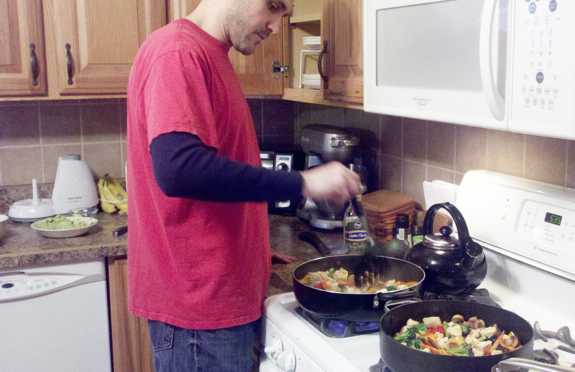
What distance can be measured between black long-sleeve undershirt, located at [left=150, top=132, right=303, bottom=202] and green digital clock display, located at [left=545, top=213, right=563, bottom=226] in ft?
2.00

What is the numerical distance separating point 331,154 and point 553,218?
92cm

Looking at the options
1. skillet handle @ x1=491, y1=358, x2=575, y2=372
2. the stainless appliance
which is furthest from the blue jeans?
the stainless appliance

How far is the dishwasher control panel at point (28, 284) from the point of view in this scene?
1.90 metres

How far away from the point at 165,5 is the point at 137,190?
3.76ft

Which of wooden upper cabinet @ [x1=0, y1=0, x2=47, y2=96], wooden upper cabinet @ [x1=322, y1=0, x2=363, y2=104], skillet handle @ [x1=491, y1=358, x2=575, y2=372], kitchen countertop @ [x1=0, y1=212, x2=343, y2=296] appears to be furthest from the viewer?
wooden upper cabinet @ [x1=0, y1=0, x2=47, y2=96]

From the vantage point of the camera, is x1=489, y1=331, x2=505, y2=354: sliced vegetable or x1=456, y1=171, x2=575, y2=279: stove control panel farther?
x1=456, y1=171, x2=575, y2=279: stove control panel

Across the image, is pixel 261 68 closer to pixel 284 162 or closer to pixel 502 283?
pixel 284 162

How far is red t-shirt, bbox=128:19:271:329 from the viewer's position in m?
1.22

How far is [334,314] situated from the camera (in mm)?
1210

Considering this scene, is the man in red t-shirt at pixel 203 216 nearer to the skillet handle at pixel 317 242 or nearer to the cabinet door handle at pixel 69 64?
the skillet handle at pixel 317 242

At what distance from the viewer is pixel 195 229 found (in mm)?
1253

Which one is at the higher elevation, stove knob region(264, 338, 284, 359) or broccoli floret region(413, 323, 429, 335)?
broccoli floret region(413, 323, 429, 335)

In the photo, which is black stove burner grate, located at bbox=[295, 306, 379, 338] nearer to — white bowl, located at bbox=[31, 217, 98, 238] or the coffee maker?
the coffee maker

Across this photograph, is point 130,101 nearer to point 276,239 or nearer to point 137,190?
point 137,190
